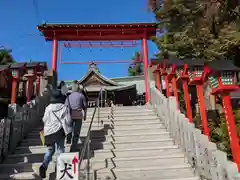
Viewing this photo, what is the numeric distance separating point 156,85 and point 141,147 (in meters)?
4.26

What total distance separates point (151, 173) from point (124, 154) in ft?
3.06

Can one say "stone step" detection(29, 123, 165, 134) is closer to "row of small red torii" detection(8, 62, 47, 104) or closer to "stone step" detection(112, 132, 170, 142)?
"stone step" detection(112, 132, 170, 142)

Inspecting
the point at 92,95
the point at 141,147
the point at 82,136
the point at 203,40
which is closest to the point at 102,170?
the point at 141,147

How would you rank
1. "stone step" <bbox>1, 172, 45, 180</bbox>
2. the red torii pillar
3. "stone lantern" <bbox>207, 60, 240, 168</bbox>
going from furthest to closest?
the red torii pillar
"stone lantern" <bbox>207, 60, 240, 168</bbox>
"stone step" <bbox>1, 172, 45, 180</bbox>

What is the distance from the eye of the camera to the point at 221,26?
9.27 m

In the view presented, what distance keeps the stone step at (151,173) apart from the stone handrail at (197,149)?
0.71 feet

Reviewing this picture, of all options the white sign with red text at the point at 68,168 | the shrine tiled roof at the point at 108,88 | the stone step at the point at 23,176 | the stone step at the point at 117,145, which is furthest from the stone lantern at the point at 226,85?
the shrine tiled roof at the point at 108,88

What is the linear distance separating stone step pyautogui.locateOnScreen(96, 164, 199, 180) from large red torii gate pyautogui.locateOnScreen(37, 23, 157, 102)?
7.50m

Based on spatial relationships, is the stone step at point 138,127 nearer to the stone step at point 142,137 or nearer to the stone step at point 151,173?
the stone step at point 142,137

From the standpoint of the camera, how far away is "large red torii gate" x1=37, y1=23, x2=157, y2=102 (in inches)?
451

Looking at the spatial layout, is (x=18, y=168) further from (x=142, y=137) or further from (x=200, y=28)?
(x=200, y=28)

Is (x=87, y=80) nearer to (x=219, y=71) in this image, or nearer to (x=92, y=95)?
(x=92, y=95)

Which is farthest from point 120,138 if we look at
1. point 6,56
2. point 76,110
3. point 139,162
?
point 6,56

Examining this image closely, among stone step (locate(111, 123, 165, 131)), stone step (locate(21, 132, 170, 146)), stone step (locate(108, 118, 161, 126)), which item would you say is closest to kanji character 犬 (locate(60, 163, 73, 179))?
stone step (locate(21, 132, 170, 146))
